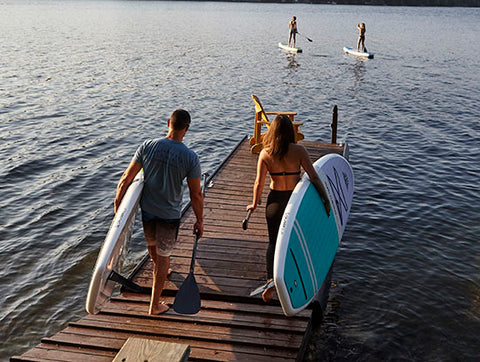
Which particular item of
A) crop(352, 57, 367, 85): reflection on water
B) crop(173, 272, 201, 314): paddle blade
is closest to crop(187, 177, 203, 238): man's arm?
crop(173, 272, 201, 314): paddle blade

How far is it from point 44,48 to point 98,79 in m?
11.0

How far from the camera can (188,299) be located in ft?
18.8

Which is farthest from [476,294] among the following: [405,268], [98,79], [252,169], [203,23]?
[203,23]

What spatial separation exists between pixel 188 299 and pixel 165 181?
1499 mm

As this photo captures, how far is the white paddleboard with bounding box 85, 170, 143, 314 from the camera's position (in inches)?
204

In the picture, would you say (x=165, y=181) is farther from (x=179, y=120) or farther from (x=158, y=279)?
(x=158, y=279)

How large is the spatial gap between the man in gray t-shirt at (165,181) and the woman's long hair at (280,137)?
942 mm

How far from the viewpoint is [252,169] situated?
11.5 metres

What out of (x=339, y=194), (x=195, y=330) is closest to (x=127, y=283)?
(x=195, y=330)

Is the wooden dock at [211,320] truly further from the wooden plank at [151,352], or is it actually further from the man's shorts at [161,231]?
the man's shorts at [161,231]

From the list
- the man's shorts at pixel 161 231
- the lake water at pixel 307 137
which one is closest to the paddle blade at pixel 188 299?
the man's shorts at pixel 161 231

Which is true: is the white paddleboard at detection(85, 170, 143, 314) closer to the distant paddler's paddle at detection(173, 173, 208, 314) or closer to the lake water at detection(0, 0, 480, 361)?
the distant paddler's paddle at detection(173, 173, 208, 314)

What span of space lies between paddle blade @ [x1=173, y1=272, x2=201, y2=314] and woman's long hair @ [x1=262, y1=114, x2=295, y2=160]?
1.80 m

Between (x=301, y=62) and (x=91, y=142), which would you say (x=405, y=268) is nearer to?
(x=91, y=142)
